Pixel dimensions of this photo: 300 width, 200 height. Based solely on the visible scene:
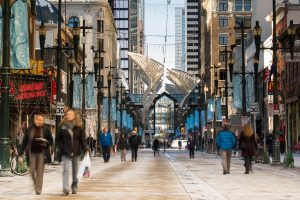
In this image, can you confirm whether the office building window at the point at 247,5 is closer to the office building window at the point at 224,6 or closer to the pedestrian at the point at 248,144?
the office building window at the point at 224,6

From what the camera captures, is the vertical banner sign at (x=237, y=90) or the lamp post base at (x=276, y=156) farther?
the vertical banner sign at (x=237, y=90)

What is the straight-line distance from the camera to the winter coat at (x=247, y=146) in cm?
2694

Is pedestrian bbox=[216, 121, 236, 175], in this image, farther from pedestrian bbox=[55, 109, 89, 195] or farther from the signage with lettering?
the signage with lettering

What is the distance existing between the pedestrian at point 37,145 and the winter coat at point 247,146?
40.0ft

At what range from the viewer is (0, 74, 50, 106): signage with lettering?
48.0m

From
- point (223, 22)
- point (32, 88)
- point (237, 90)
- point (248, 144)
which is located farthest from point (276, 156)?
point (223, 22)

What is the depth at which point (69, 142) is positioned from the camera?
15.9 meters

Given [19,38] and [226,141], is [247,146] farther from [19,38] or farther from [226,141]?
[19,38]

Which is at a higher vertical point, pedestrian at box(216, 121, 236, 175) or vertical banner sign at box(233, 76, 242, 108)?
vertical banner sign at box(233, 76, 242, 108)

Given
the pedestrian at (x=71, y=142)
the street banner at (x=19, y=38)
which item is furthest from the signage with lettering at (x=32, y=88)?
the pedestrian at (x=71, y=142)

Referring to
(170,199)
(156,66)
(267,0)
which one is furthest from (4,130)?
(156,66)

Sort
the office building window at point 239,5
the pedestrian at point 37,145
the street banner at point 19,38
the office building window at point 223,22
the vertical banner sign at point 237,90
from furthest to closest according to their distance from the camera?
the office building window at point 223,22 → the office building window at point 239,5 → the vertical banner sign at point 237,90 → the street banner at point 19,38 → the pedestrian at point 37,145

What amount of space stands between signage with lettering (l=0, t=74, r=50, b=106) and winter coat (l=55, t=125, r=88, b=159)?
31.0 m

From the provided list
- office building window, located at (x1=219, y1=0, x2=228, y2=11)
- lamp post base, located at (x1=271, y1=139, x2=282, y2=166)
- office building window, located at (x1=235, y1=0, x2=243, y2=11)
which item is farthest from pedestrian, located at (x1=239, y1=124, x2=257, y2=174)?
office building window, located at (x1=219, y1=0, x2=228, y2=11)
